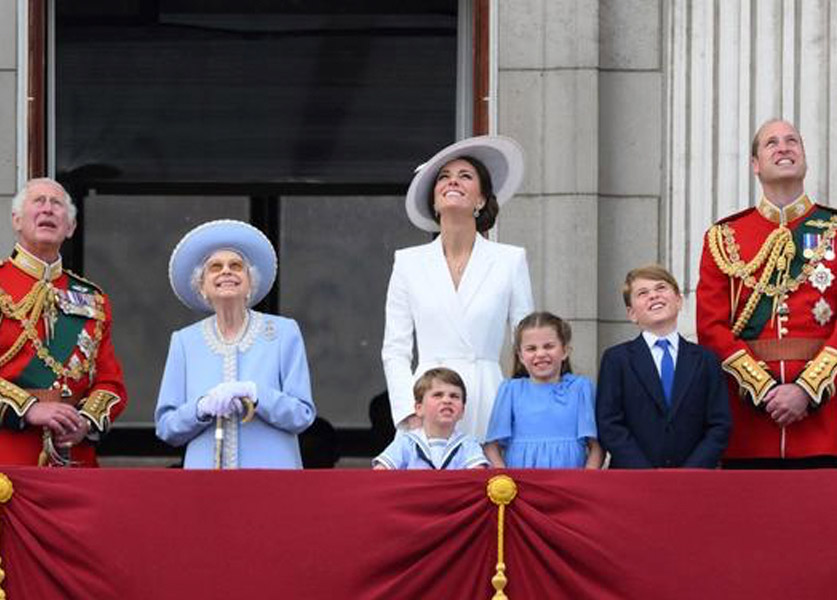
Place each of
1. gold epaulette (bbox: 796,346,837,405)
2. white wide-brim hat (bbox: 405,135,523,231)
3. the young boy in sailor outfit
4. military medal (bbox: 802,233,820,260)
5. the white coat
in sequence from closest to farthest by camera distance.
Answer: the young boy in sailor outfit, gold epaulette (bbox: 796,346,837,405), military medal (bbox: 802,233,820,260), the white coat, white wide-brim hat (bbox: 405,135,523,231)

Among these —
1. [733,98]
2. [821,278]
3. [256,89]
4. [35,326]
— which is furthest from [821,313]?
[256,89]

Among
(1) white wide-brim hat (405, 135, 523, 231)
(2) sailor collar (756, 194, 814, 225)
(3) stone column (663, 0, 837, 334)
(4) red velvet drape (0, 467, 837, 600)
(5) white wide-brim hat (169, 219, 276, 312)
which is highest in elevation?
→ (3) stone column (663, 0, 837, 334)

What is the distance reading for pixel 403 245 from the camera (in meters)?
15.0

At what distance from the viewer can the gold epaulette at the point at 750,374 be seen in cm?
998

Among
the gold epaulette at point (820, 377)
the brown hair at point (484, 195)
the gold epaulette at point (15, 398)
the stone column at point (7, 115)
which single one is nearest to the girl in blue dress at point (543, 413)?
the brown hair at point (484, 195)

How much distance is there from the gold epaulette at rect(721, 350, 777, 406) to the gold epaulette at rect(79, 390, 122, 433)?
2259 mm

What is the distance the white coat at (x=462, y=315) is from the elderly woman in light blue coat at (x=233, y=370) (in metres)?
0.50

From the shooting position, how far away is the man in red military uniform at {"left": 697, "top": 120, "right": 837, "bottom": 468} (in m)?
10.0

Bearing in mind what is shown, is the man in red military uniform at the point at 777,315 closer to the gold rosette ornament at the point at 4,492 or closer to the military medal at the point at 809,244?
the military medal at the point at 809,244

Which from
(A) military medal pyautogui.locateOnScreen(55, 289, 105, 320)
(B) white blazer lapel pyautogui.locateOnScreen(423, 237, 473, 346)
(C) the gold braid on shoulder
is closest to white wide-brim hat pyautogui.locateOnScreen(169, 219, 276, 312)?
(A) military medal pyautogui.locateOnScreen(55, 289, 105, 320)

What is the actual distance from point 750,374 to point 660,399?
0.34 metres

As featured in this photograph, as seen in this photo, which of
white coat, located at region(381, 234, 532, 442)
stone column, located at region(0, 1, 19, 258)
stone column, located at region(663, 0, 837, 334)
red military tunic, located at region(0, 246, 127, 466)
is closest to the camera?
red military tunic, located at region(0, 246, 127, 466)

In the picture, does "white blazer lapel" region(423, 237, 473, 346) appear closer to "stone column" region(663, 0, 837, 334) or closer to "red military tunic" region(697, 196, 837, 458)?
"red military tunic" region(697, 196, 837, 458)

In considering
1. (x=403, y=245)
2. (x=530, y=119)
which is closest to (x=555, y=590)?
(x=530, y=119)
